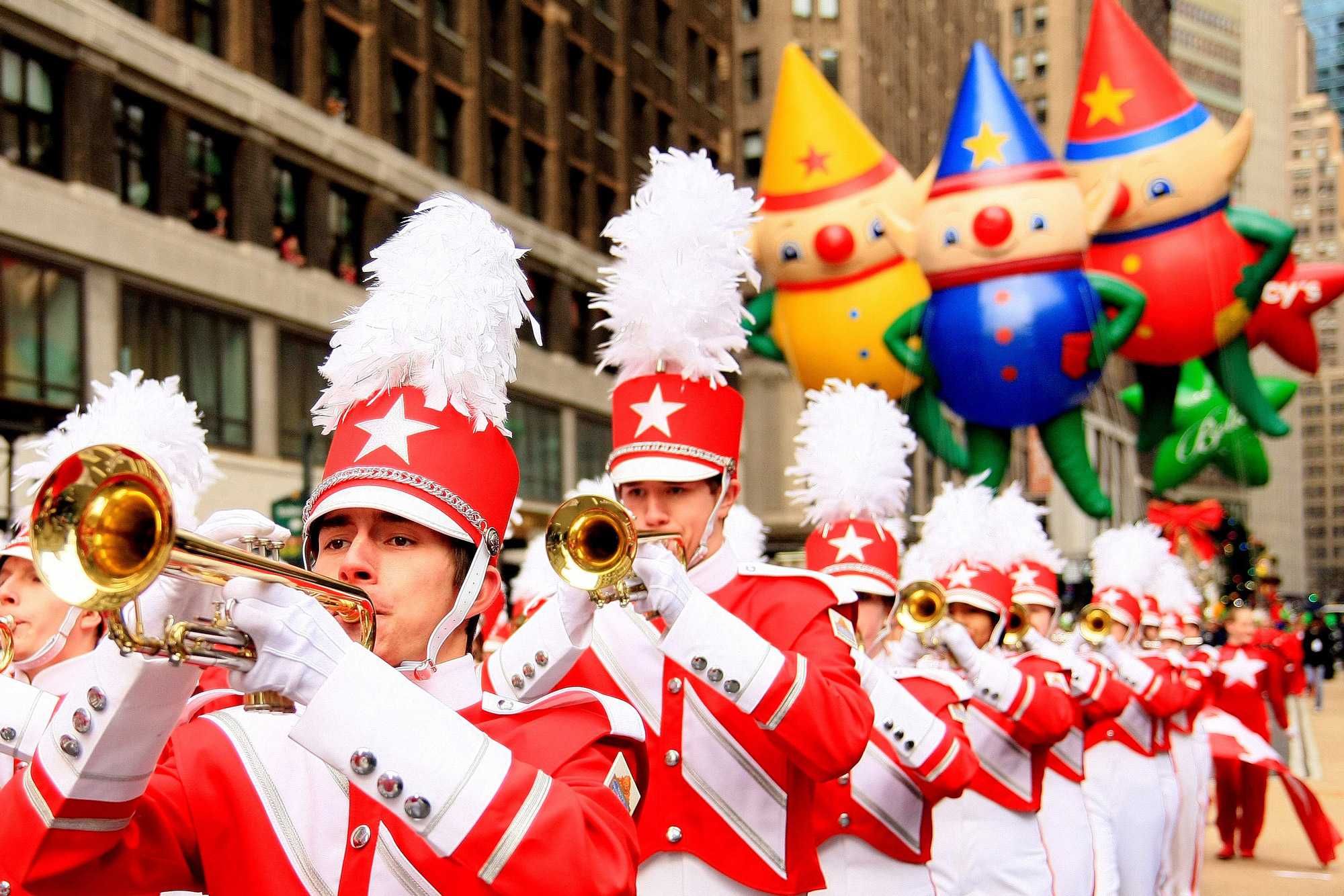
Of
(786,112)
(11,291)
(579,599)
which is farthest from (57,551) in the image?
(11,291)

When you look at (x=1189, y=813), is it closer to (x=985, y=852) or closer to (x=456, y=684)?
(x=985, y=852)

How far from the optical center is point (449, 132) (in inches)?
1095

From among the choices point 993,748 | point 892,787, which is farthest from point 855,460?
point 993,748

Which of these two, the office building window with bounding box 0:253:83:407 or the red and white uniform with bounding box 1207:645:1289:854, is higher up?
the office building window with bounding box 0:253:83:407

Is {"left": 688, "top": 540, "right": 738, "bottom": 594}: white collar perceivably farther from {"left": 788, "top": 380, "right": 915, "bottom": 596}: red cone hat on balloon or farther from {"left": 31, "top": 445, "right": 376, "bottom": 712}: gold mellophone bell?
{"left": 31, "top": 445, "right": 376, "bottom": 712}: gold mellophone bell

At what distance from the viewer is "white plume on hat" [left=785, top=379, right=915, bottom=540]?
627 centimetres

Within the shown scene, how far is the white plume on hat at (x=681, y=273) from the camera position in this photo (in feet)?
14.1

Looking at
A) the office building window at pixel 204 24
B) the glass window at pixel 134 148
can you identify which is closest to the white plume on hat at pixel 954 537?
the glass window at pixel 134 148

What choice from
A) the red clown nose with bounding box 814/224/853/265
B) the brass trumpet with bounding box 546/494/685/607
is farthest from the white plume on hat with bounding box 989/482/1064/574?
the brass trumpet with bounding box 546/494/685/607

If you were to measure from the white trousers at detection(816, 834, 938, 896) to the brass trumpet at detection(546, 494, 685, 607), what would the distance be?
7.84 feet

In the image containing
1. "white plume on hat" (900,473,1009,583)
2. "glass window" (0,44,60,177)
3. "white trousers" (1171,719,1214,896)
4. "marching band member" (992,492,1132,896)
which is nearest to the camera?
"white plume on hat" (900,473,1009,583)

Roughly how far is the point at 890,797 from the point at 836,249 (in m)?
7.82

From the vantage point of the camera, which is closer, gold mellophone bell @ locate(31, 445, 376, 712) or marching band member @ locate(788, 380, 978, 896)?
gold mellophone bell @ locate(31, 445, 376, 712)

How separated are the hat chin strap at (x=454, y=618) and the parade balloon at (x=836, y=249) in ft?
32.7
